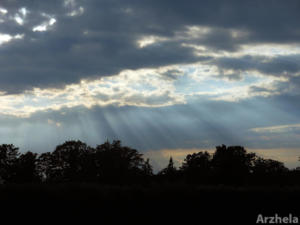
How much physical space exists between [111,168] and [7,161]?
2292cm

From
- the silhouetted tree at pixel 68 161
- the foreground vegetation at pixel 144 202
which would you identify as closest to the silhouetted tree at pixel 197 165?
the silhouetted tree at pixel 68 161

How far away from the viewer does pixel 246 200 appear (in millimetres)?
16625

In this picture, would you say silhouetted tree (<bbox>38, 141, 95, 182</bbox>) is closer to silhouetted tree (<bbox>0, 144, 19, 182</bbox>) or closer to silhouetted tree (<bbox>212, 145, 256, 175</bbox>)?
silhouetted tree (<bbox>0, 144, 19, 182</bbox>)

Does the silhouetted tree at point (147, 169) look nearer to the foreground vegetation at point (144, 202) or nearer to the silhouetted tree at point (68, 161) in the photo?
the silhouetted tree at point (68, 161)

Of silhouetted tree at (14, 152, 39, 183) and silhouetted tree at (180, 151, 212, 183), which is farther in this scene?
silhouetted tree at (180, 151, 212, 183)

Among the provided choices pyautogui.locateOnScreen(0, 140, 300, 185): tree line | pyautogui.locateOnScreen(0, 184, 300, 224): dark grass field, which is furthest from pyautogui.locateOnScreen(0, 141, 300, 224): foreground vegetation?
pyautogui.locateOnScreen(0, 140, 300, 185): tree line

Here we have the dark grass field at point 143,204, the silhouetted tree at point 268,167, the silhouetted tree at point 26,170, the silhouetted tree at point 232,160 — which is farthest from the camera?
the silhouetted tree at point 268,167

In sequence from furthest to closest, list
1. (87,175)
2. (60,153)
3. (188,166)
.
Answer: (188,166)
(60,153)
(87,175)

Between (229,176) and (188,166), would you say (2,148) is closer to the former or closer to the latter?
(188,166)

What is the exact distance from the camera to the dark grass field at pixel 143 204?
1485cm

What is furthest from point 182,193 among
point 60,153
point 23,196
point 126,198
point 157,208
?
point 60,153

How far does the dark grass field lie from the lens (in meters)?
14.9

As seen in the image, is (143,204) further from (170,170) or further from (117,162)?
(170,170)

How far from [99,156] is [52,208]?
47918 mm
